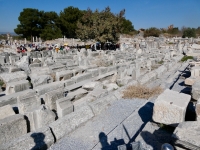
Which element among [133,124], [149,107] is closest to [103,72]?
[149,107]

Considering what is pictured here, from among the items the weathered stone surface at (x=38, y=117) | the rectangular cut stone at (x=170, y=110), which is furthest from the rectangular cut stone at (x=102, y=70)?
the rectangular cut stone at (x=170, y=110)

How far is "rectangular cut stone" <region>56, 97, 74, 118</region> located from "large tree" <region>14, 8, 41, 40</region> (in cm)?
4633

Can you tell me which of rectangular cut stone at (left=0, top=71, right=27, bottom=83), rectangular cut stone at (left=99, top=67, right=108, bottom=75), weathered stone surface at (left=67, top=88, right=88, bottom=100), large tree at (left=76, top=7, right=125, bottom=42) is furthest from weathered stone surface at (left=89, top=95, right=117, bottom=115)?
large tree at (left=76, top=7, right=125, bottom=42)

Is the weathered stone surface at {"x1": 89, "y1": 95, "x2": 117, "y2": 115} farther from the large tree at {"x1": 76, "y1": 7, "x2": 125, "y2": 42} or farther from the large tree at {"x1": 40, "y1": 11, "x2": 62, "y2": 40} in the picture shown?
the large tree at {"x1": 40, "y1": 11, "x2": 62, "y2": 40}

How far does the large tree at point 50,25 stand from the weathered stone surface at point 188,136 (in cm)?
4603

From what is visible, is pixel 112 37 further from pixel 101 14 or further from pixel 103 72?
pixel 103 72

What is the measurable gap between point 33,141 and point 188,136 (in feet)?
9.21

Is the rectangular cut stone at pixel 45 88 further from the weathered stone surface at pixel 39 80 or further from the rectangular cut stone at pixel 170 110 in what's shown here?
the rectangular cut stone at pixel 170 110

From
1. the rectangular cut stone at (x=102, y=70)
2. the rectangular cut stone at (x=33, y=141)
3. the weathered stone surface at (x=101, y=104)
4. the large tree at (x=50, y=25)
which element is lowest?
the rectangular cut stone at (x=33, y=141)

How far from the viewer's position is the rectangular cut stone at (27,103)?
183 inches

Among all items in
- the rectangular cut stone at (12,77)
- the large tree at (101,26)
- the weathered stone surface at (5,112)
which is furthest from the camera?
the large tree at (101,26)

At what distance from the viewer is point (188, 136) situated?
281cm

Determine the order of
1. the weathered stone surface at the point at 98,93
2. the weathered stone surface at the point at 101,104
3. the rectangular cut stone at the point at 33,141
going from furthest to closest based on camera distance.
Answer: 1. the weathered stone surface at the point at 98,93
2. the weathered stone surface at the point at 101,104
3. the rectangular cut stone at the point at 33,141

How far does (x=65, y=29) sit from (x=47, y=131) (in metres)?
49.1
